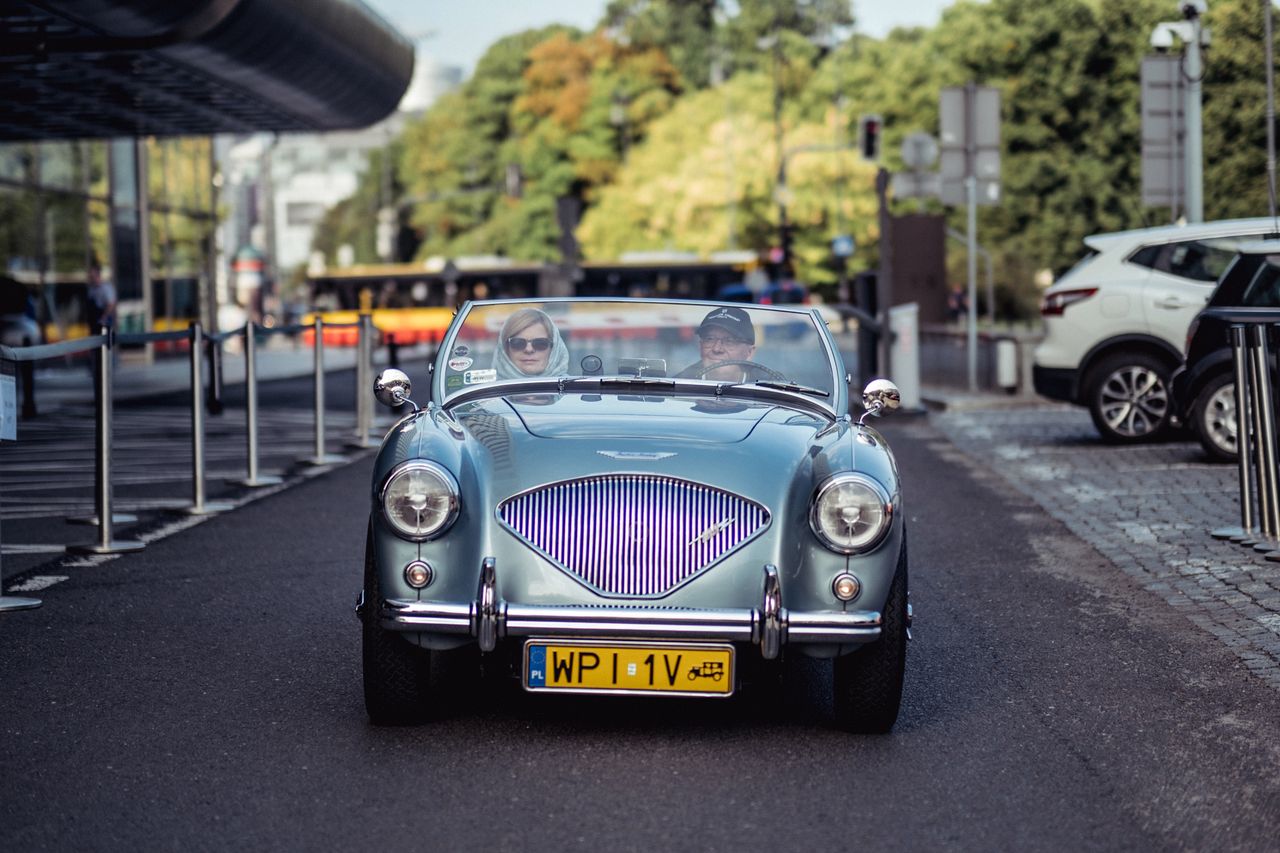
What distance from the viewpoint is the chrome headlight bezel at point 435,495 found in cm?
526

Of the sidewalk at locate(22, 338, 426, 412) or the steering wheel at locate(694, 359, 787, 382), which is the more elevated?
the steering wheel at locate(694, 359, 787, 382)

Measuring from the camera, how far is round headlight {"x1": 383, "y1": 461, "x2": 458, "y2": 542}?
526cm

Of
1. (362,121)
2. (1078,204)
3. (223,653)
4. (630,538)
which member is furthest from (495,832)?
(1078,204)

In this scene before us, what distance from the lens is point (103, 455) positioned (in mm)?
9531

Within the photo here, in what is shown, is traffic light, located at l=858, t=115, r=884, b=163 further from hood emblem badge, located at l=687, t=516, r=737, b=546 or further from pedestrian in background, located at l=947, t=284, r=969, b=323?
hood emblem badge, located at l=687, t=516, r=737, b=546

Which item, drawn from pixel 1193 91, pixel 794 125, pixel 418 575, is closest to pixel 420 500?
pixel 418 575

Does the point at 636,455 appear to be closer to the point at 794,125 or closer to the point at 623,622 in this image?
the point at 623,622

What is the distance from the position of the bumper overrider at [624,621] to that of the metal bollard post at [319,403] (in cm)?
1014

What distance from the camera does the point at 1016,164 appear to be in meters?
62.5

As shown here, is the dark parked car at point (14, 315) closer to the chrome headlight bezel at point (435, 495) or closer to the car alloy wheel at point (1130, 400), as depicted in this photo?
the car alloy wheel at point (1130, 400)

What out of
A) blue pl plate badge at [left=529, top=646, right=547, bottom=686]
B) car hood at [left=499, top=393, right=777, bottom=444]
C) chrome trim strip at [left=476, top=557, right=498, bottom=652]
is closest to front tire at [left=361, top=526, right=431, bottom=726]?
chrome trim strip at [left=476, top=557, right=498, bottom=652]

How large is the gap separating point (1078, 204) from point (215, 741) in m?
59.0

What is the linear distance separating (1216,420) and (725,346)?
8.29m

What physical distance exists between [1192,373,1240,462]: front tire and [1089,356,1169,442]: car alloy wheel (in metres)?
1.68
